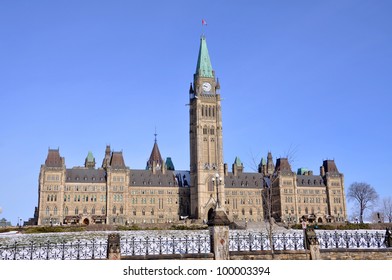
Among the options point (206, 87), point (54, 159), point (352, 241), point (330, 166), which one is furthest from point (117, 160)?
point (352, 241)

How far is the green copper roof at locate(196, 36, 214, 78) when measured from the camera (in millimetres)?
110938

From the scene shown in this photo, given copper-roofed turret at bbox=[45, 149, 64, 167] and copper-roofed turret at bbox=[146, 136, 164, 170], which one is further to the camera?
copper-roofed turret at bbox=[146, 136, 164, 170]

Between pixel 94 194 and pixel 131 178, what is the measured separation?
1086 centimetres

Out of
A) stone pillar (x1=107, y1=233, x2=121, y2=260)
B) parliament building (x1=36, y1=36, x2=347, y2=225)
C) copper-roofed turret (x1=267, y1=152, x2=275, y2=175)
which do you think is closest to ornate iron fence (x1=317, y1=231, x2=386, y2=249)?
stone pillar (x1=107, y1=233, x2=121, y2=260)

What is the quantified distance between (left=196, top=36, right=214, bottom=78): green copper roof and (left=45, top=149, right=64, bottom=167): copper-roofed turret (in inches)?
1644

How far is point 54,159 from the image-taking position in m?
98.8

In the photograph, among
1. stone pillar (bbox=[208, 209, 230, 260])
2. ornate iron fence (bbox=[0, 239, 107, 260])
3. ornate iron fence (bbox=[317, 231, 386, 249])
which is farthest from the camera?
ornate iron fence (bbox=[317, 231, 386, 249])

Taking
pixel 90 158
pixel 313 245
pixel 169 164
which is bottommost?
pixel 313 245

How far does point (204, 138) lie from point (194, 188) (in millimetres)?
13140

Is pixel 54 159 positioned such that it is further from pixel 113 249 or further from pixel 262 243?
pixel 113 249

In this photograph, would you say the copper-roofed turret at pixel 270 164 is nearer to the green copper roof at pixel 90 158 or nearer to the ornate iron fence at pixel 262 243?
the green copper roof at pixel 90 158

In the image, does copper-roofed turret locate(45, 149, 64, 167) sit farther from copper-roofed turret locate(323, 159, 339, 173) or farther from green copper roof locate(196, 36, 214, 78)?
copper-roofed turret locate(323, 159, 339, 173)

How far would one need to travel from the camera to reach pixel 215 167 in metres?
105

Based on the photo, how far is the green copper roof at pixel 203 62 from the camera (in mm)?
110938
